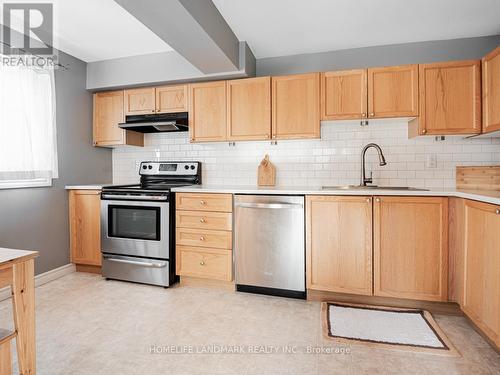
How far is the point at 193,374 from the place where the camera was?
158 cm

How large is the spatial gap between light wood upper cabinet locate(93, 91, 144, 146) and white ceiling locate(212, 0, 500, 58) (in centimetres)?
169

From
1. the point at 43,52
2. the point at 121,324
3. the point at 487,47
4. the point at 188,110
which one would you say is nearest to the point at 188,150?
the point at 188,110

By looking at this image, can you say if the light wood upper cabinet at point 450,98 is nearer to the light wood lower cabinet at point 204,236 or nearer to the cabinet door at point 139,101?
the light wood lower cabinet at point 204,236

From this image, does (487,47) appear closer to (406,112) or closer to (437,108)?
(437,108)

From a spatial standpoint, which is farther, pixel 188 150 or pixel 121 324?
pixel 188 150

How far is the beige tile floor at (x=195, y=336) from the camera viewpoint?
163 centimetres

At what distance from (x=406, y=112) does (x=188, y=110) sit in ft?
7.09

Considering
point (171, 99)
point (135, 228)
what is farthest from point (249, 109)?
point (135, 228)

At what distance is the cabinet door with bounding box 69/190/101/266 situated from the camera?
3121 millimetres

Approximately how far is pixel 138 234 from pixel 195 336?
1.33 metres

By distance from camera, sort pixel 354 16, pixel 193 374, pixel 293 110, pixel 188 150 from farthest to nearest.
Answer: pixel 188 150
pixel 293 110
pixel 354 16
pixel 193 374

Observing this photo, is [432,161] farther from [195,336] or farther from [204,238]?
[195,336]

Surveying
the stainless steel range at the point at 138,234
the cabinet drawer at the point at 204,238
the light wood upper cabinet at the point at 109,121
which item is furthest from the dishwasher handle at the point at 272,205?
the light wood upper cabinet at the point at 109,121

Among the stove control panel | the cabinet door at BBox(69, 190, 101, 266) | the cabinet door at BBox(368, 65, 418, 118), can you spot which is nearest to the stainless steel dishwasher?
the stove control panel
